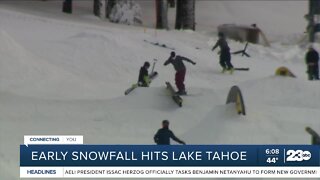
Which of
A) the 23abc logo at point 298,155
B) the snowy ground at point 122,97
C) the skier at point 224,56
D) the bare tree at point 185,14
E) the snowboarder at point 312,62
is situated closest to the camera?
the 23abc logo at point 298,155

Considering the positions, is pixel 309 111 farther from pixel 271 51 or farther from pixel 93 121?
pixel 271 51

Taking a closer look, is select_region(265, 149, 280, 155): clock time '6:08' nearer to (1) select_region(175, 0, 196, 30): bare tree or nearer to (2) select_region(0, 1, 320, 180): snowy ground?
(2) select_region(0, 1, 320, 180): snowy ground

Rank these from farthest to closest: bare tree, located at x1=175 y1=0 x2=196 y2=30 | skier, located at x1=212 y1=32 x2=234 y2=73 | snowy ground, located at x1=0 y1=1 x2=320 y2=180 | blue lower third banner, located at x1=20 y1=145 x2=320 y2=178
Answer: bare tree, located at x1=175 y1=0 x2=196 y2=30, skier, located at x1=212 y1=32 x2=234 y2=73, snowy ground, located at x1=0 y1=1 x2=320 y2=180, blue lower third banner, located at x1=20 y1=145 x2=320 y2=178

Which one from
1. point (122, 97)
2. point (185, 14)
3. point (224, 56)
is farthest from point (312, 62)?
point (185, 14)

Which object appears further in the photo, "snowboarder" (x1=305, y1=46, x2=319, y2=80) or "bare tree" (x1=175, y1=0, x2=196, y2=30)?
"bare tree" (x1=175, y1=0, x2=196, y2=30)

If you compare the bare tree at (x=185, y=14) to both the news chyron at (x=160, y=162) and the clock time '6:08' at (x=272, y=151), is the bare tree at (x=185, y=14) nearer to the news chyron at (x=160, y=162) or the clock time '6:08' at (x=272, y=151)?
the clock time '6:08' at (x=272, y=151)

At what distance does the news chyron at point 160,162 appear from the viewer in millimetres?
7895

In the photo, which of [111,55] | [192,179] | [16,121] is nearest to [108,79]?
[111,55]

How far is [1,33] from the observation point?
16438mm

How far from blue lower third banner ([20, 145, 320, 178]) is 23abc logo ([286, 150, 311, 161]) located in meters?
0.01

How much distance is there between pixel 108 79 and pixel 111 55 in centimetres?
Answer: 223

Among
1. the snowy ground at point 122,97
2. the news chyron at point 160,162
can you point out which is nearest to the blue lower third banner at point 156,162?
the news chyron at point 160,162

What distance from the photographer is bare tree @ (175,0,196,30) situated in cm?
2567

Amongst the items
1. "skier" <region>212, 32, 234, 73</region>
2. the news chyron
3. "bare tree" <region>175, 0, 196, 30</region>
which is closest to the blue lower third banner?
the news chyron
